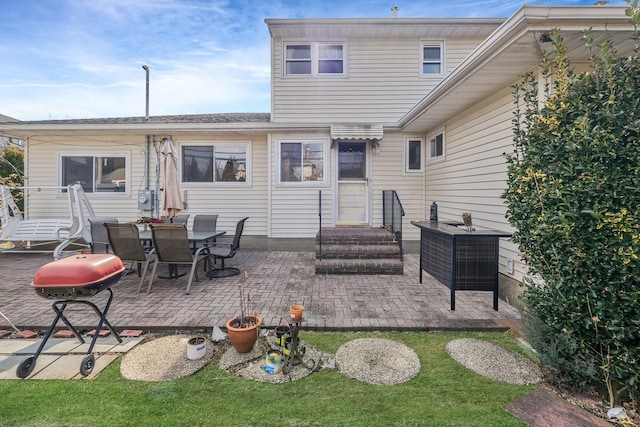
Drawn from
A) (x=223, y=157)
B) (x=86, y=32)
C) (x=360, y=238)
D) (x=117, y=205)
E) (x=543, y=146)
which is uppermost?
(x=86, y=32)

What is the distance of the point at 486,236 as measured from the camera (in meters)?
4.02

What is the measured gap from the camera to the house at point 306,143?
26.8 feet

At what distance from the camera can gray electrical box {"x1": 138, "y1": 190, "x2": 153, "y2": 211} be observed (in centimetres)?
849

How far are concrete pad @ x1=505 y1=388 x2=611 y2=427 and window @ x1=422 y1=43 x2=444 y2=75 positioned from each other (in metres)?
8.56

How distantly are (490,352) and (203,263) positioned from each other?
233 inches

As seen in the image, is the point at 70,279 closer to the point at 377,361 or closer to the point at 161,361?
the point at 161,361

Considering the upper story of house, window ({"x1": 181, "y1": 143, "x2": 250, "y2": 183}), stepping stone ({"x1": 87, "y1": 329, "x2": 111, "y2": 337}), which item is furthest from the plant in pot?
the upper story of house

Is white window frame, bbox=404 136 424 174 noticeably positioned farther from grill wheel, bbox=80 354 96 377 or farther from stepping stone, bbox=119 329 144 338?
grill wheel, bbox=80 354 96 377

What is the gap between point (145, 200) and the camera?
334 inches

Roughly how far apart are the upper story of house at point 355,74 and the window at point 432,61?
0.07 meters

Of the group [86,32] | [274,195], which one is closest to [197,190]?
[274,195]

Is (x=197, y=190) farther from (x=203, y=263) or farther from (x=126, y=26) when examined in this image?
(x=126, y=26)

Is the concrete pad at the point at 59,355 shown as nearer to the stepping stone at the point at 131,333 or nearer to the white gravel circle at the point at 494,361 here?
the stepping stone at the point at 131,333

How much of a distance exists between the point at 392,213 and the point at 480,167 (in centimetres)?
220
